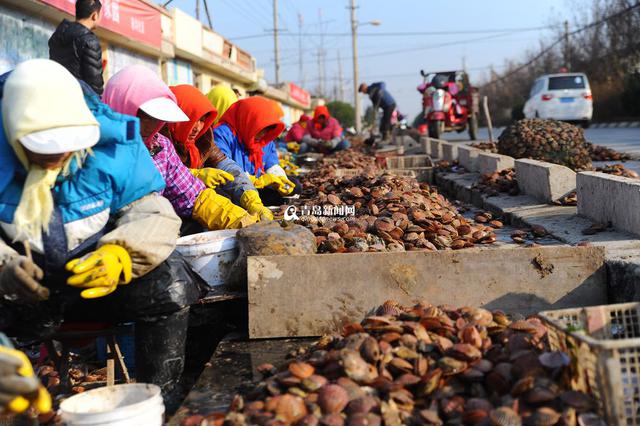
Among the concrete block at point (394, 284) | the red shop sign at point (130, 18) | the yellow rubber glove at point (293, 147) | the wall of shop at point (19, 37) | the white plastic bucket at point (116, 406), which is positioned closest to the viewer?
the white plastic bucket at point (116, 406)

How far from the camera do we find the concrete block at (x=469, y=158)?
29.1 feet

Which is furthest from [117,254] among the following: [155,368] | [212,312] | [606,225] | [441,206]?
[441,206]

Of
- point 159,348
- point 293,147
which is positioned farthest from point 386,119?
point 159,348

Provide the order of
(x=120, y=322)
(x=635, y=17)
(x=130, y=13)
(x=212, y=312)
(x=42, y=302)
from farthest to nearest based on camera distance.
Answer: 1. (x=635, y=17)
2. (x=130, y=13)
3. (x=212, y=312)
4. (x=120, y=322)
5. (x=42, y=302)

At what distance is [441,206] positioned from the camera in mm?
5531

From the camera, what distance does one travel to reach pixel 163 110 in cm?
359

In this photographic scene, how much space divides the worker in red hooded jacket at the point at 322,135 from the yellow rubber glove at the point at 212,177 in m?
9.54

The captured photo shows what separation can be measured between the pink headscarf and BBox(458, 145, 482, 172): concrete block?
5649mm

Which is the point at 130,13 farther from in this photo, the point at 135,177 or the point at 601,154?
the point at 135,177

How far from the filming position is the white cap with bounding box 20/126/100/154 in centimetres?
243

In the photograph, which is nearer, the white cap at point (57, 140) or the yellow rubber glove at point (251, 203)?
the white cap at point (57, 140)

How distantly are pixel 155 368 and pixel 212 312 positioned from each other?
75 centimetres

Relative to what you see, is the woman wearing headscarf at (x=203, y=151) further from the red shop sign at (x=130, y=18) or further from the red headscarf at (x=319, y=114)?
the red headscarf at (x=319, y=114)

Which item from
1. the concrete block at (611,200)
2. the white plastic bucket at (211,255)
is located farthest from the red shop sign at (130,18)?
the concrete block at (611,200)
